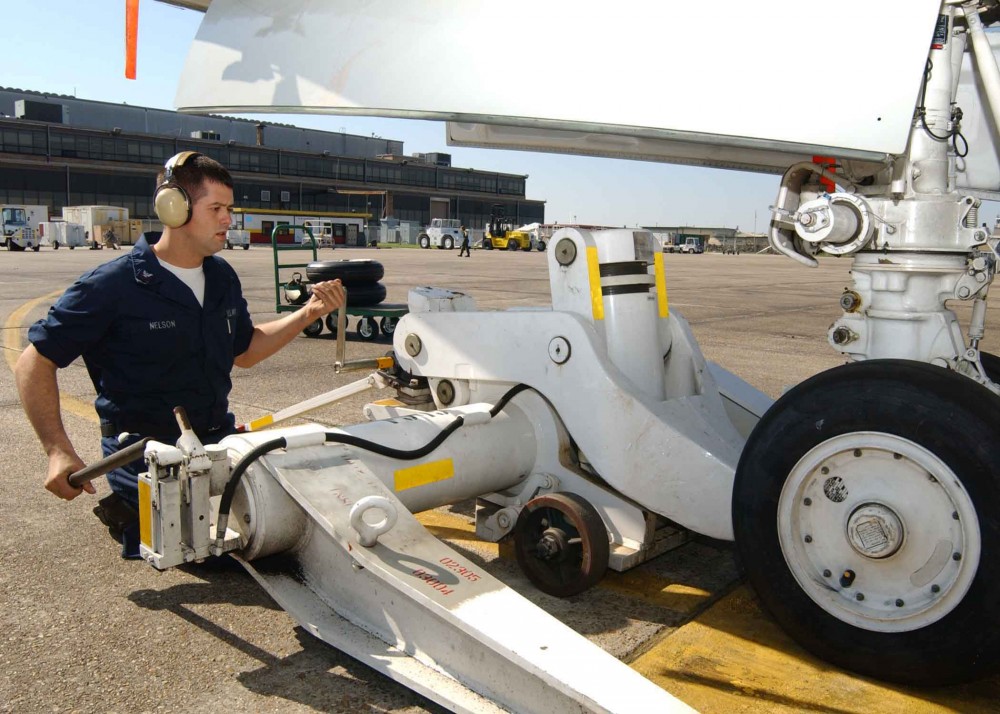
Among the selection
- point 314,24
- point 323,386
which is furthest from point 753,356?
point 314,24

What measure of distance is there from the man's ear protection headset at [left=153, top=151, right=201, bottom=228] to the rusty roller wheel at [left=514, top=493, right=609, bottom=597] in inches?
60.8

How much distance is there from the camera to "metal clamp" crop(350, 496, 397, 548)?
2.32 metres

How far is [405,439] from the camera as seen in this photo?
2.95 metres

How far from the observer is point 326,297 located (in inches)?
131

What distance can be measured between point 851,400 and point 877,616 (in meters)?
0.55

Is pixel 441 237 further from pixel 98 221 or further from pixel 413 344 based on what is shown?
pixel 413 344

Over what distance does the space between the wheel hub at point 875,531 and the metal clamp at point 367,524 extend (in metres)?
1.21

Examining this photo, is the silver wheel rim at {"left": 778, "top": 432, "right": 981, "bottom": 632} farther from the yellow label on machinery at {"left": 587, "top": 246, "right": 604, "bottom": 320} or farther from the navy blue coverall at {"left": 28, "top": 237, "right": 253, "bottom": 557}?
the navy blue coverall at {"left": 28, "top": 237, "right": 253, "bottom": 557}

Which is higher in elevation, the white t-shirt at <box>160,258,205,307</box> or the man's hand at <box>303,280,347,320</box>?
the white t-shirt at <box>160,258,205,307</box>

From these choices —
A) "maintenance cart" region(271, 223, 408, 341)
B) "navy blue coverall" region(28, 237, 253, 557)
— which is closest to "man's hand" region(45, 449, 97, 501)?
"navy blue coverall" region(28, 237, 253, 557)

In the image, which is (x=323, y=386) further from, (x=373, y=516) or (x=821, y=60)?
(x=821, y=60)

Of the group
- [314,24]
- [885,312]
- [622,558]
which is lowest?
[622,558]

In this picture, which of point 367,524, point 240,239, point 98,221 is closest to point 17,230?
point 98,221

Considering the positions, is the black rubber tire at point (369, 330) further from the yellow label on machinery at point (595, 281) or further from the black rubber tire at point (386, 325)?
the yellow label on machinery at point (595, 281)
